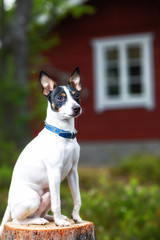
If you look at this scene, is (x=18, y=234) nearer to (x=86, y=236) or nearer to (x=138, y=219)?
(x=86, y=236)

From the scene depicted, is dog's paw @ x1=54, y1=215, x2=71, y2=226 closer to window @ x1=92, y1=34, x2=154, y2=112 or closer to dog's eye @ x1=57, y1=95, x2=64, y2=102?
dog's eye @ x1=57, y1=95, x2=64, y2=102

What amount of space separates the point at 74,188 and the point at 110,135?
1009 centimetres

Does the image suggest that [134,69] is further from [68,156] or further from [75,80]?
[68,156]

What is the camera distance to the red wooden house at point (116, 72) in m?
12.8

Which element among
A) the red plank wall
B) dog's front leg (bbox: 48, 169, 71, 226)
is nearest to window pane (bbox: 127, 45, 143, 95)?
the red plank wall

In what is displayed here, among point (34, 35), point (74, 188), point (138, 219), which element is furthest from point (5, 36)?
point (74, 188)

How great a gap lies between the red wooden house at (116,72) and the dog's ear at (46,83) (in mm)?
9538

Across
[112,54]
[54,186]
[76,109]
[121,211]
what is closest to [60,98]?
[76,109]

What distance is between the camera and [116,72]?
1324 centimetres

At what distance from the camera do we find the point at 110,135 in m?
13.3

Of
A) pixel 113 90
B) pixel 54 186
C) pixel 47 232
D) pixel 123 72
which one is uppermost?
pixel 123 72

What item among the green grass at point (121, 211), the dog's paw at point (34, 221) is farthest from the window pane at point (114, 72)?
the dog's paw at point (34, 221)

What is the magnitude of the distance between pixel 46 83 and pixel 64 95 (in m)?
0.18

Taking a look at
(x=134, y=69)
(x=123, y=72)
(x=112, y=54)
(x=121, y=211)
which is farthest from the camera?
(x=112, y=54)
